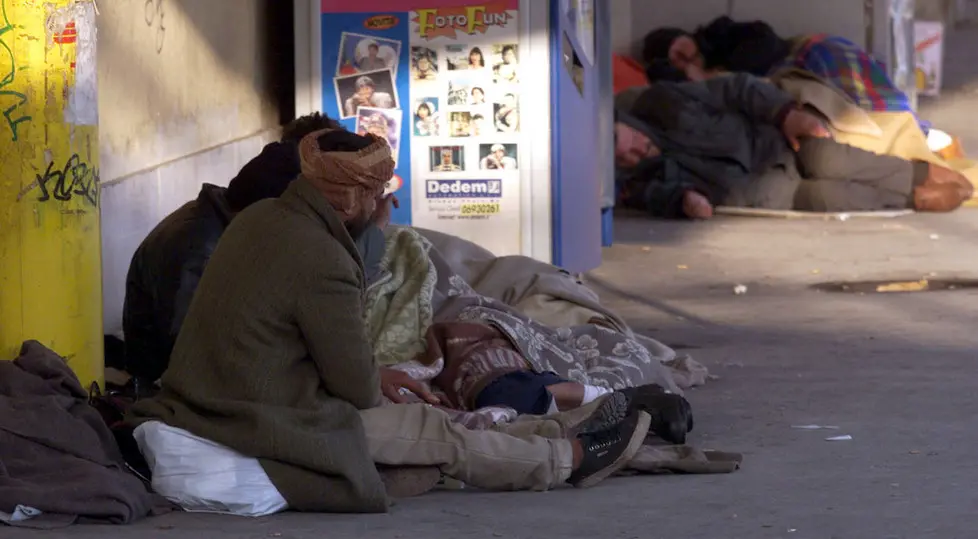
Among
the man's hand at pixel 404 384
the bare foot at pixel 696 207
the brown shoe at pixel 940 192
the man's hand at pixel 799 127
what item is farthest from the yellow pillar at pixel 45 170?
the brown shoe at pixel 940 192

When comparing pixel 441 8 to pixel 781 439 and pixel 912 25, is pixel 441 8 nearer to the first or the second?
pixel 781 439

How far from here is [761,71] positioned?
15.7m

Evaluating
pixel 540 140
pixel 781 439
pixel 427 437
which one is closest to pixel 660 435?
pixel 781 439

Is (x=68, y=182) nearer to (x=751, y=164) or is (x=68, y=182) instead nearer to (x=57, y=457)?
(x=57, y=457)

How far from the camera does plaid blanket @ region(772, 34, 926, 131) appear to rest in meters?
14.8

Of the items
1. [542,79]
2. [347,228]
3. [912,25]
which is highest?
[912,25]

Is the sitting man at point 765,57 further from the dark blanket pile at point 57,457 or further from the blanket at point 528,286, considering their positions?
the dark blanket pile at point 57,457

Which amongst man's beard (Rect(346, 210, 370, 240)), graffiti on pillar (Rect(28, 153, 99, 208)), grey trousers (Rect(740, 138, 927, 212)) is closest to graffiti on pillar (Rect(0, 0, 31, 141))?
graffiti on pillar (Rect(28, 153, 99, 208))

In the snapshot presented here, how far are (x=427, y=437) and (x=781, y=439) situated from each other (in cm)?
143

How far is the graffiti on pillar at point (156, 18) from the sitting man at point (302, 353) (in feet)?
7.42

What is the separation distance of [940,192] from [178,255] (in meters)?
8.92

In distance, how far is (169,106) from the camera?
6301mm

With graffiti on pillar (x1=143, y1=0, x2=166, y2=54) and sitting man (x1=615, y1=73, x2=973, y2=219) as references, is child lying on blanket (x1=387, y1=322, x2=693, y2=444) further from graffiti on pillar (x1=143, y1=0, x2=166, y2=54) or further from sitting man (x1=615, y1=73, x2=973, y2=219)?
sitting man (x1=615, y1=73, x2=973, y2=219)

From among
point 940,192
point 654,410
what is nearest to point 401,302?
point 654,410
